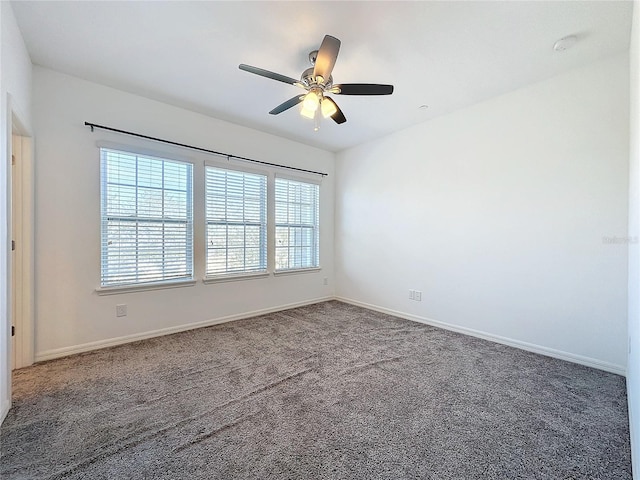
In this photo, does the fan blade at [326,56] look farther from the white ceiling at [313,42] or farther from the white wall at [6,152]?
the white wall at [6,152]

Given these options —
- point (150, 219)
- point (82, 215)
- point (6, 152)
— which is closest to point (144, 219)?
point (150, 219)

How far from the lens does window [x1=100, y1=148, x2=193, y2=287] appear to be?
10.0 feet

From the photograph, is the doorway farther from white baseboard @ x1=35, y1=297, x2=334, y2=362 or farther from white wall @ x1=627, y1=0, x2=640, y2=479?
white wall @ x1=627, y1=0, x2=640, y2=479

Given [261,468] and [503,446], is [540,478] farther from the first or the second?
[261,468]

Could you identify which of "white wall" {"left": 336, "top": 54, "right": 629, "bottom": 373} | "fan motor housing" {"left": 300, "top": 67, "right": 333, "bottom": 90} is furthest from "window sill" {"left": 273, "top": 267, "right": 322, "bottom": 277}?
"fan motor housing" {"left": 300, "top": 67, "right": 333, "bottom": 90}

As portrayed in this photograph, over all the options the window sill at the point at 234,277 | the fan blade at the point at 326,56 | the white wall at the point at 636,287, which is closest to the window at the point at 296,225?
the window sill at the point at 234,277

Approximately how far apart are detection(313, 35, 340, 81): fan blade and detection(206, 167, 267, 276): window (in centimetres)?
219

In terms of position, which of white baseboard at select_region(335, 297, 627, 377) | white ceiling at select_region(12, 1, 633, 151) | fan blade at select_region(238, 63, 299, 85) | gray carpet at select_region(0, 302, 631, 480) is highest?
white ceiling at select_region(12, 1, 633, 151)

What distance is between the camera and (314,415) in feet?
6.19

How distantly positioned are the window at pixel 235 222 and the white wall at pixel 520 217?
1879 millimetres

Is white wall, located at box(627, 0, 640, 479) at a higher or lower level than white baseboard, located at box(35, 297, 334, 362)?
higher

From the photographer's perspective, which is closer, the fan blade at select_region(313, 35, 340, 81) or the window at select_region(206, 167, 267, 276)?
the fan blade at select_region(313, 35, 340, 81)

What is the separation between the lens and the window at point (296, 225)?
4.57 metres

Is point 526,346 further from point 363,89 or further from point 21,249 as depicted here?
point 21,249
